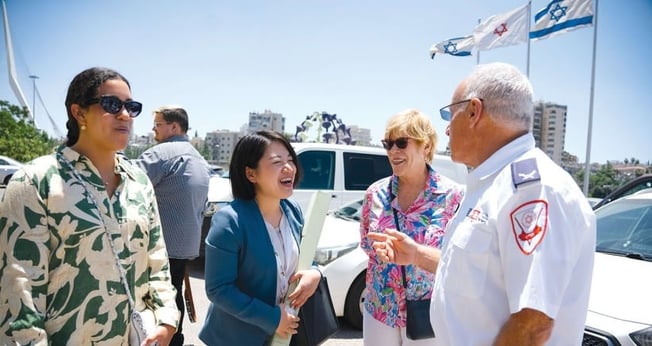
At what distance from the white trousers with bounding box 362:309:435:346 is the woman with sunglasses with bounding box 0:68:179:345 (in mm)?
1110

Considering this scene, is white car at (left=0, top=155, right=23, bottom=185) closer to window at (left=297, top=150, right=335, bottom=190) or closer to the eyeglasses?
window at (left=297, top=150, right=335, bottom=190)

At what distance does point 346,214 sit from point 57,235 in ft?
14.8

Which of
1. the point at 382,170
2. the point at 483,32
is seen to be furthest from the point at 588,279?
the point at 483,32

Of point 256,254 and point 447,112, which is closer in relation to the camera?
point 447,112

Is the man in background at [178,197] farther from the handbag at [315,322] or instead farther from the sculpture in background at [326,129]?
the sculpture in background at [326,129]

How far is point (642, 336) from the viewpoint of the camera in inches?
87.5

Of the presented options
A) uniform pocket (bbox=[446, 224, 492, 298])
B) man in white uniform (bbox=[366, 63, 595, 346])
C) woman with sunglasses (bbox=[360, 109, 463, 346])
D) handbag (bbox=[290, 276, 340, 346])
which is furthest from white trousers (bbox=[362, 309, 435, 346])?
uniform pocket (bbox=[446, 224, 492, 298])

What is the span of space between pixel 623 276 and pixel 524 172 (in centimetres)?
220

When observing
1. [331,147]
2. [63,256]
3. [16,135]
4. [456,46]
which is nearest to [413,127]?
[63,256]

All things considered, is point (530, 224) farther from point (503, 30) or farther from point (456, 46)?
point (456, 46)

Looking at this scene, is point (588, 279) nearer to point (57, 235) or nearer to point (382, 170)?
point (57, 235)

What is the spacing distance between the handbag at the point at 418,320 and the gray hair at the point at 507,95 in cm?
120

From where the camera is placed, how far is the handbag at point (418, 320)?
2.12m

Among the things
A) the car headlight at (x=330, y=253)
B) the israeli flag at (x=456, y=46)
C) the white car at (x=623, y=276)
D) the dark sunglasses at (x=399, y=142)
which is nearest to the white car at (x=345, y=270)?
the car headlight at (x=330, y=253)
